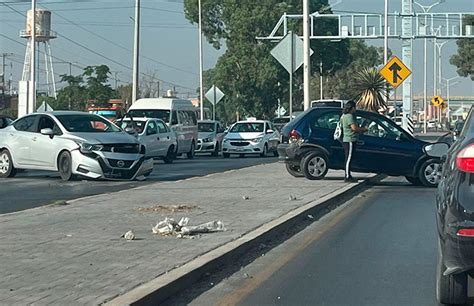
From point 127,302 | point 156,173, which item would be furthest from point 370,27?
point 127,302

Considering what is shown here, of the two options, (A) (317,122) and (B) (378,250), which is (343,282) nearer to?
(B) (378,250)

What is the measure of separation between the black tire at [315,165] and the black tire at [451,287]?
1346 cm

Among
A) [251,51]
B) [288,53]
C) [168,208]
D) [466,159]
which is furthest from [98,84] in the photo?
[466,159]

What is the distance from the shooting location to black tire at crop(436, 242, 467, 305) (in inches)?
299

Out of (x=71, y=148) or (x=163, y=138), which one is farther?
(x=163, y=138)

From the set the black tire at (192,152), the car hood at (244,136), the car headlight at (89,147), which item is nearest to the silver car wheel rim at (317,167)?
the car headlight at (89,147)

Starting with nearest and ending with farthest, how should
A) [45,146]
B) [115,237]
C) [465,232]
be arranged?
[465,232], [115,237], [45,146]

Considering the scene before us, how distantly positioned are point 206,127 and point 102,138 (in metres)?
20.8

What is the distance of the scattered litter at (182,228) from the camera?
11.4 metres

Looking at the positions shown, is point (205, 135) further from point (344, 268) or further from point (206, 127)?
point (344, 268)

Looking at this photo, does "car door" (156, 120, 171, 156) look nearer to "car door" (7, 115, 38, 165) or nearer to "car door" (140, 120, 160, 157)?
"car door" (140, 120, 160, 157)

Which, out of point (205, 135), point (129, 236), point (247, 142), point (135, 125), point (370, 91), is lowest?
point (129, 236)

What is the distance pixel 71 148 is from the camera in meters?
21.1

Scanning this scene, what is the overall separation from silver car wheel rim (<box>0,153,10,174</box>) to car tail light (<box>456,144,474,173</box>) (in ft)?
57.8
